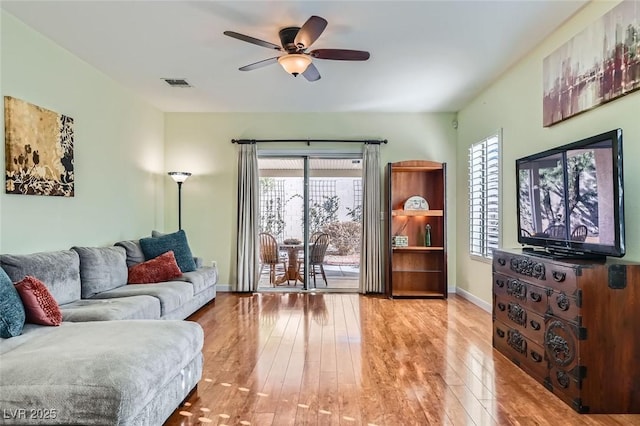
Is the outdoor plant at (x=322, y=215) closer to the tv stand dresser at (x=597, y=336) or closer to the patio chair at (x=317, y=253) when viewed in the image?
the patio chair at (x=317, y=253)

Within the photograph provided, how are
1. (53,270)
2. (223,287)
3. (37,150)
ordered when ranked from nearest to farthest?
(53,270) < (37,150) < (223,287)

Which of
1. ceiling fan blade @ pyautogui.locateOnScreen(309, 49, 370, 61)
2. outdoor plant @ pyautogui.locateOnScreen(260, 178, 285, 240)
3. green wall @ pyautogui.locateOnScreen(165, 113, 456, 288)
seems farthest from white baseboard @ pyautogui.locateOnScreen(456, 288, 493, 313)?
ceiling fan blade @ pyautogui.locateOnScreen(309, 49, 370, 61)

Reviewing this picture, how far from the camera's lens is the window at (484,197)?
4652mm

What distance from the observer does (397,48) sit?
3707 millimetres

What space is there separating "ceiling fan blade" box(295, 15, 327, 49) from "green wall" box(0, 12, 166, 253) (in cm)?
242

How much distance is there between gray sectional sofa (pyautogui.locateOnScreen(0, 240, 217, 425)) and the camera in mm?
1683

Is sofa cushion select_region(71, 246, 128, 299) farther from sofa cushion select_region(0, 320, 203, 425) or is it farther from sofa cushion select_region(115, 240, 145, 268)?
sofa cushion select_region(0, 320, 203, 425)

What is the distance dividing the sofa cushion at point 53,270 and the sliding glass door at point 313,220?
3044 millimetres

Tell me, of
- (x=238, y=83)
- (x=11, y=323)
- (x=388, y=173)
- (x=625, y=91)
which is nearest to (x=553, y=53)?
(x=625, y=91)

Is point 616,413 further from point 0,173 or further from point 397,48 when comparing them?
point 0,173

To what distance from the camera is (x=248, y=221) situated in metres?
5.99

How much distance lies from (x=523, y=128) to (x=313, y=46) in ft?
7.84

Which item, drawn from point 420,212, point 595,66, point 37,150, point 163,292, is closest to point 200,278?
point 163,292

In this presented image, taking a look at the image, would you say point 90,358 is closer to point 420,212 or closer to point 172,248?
point 172,248
